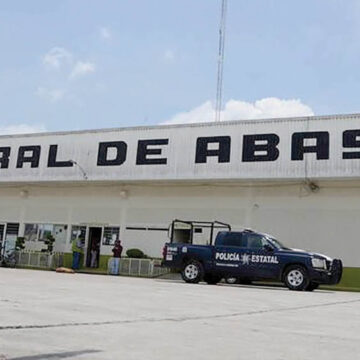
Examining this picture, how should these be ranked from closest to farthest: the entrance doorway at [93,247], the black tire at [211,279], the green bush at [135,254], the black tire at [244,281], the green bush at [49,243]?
the black tire at [211,279] → the black tire at [244,281] → the green bush at [135,254] → the entrance doorway at [93,247] → the green bush at [49,243]

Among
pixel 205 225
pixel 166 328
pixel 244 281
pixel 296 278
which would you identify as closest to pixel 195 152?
pixel 205 225

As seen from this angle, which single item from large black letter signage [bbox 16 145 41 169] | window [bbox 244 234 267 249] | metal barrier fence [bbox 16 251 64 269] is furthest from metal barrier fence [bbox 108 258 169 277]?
large black letter signage [bbox 16 145 41 169]

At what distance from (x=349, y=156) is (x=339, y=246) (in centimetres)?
372

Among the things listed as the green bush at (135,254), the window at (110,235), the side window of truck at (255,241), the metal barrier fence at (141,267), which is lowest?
the metal barrier fence at (141,267)

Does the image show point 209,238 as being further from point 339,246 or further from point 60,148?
point 60,148

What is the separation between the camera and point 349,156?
22.8 meters

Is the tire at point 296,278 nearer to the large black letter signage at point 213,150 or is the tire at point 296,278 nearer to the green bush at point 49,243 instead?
the large black letter signage at point 213,150

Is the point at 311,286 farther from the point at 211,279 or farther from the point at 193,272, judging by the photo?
the point at 193,272

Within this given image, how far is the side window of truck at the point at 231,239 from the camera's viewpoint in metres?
20.4

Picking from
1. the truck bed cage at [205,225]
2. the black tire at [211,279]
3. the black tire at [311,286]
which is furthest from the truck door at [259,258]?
the truck bed cage at [205,225]

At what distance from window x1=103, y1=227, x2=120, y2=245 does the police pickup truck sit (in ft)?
24.0

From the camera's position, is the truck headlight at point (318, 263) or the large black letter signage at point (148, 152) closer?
the truck headlight at point (318, 263)

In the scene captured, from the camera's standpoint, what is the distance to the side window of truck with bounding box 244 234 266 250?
20.0 metres

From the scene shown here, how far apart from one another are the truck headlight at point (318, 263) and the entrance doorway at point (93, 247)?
42.5 feet
